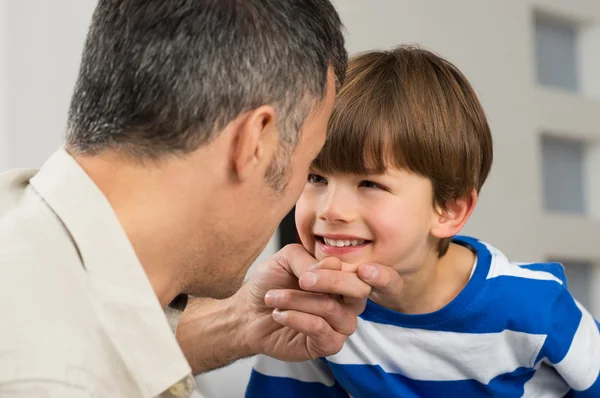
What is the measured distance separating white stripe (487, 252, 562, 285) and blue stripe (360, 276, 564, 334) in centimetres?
1

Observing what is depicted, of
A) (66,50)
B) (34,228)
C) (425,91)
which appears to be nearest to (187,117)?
(34,228)

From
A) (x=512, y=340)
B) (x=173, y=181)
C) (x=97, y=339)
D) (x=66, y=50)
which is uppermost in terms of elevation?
(x=66, y=50)

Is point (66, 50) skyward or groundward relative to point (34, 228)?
skyward

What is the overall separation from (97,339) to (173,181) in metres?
0.19

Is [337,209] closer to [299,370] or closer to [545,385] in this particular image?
[299,370]

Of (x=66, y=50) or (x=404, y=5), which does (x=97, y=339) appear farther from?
(x=404, y=5)

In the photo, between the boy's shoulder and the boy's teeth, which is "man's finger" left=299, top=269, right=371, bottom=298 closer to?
the boy's teeth

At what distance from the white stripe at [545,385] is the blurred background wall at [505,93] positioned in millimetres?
635

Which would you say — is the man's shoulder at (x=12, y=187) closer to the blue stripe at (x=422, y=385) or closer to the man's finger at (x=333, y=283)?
the man's finger at (x=333, y=283)

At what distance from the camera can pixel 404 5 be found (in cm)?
205

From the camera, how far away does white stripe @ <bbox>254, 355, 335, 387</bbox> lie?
4.55 ft

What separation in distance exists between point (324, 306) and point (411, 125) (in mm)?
293

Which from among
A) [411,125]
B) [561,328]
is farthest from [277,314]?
[561,328]

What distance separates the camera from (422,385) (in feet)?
4.31
